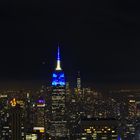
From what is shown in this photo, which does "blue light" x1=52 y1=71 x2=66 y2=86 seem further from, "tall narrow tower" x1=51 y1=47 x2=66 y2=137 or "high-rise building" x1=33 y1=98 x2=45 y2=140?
"high-rise building" x1=33 y1=98 x2=45 y2=140

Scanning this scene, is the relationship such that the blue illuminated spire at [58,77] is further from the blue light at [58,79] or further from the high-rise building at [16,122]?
the high-rise building at [16,122]

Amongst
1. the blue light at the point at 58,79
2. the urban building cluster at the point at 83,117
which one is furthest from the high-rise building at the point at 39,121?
the blue light at the point at 58,79

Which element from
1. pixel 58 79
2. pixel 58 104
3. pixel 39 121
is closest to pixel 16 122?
pixel 39 121

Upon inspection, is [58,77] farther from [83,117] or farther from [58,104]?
[83,117]

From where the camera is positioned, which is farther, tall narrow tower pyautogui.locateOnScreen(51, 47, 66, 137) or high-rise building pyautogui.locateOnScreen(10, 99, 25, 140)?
tall narrow tower pyautogui.locateOnScreen(51, 47, 66, 137)

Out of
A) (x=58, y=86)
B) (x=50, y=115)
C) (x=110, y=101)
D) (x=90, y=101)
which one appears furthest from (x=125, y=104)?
(x=58, y=86)

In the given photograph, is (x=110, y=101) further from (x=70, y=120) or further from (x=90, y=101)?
(x=70, y=120)

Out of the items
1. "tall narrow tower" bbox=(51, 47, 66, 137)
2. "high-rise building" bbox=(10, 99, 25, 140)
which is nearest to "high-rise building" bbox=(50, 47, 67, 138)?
"tall narrow tower" bbox=(51, 47, 66, 137)

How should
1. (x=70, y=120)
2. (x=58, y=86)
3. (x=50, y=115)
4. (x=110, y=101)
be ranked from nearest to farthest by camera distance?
(x=110, y=101) → (x=70, y=120) → (x=50, y=115) → (x=58, y=86)
